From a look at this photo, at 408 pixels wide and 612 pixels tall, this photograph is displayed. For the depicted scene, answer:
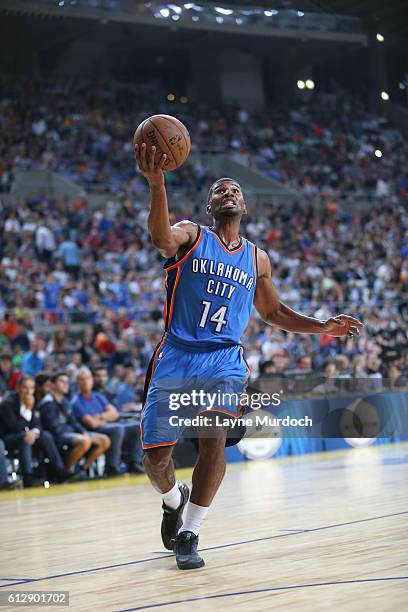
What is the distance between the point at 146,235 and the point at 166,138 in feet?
57.9

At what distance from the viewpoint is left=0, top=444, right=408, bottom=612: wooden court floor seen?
15.4 feet

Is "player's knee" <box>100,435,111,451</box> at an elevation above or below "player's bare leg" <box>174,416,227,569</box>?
below

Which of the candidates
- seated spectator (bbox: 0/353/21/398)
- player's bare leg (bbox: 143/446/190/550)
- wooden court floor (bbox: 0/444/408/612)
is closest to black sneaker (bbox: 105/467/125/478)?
wooden court floor (bbox: 0/444/408/612)

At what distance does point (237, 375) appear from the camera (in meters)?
6.06

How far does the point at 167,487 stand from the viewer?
6293 millimetres

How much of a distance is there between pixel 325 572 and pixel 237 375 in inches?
52.8

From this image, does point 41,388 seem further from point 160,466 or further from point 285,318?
point 160,466

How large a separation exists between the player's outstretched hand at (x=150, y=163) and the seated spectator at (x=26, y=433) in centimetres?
714

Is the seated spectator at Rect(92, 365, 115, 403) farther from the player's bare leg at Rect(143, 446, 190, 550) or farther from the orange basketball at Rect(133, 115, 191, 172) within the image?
the orange basketball at Rect(133, 115, 191, 172)

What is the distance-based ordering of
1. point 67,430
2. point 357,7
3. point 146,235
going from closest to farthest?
1. point 67,430
2. point 146,235
3. point 357,7

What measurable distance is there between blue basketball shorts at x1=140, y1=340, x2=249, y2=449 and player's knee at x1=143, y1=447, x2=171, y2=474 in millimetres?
49

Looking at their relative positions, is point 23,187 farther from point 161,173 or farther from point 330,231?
point 161,173
